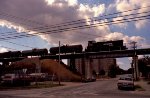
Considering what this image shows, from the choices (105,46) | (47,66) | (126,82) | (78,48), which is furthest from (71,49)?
(126,82)

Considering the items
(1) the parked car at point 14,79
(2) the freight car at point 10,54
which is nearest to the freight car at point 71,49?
(2) the freight car at point 10,54

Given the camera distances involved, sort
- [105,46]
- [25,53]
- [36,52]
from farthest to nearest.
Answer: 1. [25,53]
2. [36,52]
3. [105,46]

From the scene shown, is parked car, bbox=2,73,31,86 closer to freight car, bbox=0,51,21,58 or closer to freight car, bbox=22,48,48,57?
freight car, bbox=22,48,48,57

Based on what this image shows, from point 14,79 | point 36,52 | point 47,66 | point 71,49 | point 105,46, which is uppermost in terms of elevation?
point 105,46

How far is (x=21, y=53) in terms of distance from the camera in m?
97.3

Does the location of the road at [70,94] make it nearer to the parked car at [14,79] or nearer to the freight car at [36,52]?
the parked car at [14,79]

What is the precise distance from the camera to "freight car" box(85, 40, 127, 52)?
80.0 meters

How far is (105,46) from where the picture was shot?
82125 mm

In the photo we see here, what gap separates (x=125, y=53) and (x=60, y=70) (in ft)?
63.3

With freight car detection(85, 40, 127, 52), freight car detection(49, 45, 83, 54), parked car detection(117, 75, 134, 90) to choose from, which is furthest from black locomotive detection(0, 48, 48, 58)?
parked car detection(117, 75, 134, 90)

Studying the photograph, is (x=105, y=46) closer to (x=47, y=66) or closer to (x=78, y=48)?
(x=78, y=48)

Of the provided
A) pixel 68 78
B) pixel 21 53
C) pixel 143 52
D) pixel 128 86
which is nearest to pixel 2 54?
pixel 21 53

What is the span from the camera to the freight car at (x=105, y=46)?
8000 cm

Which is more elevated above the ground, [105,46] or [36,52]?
[105,46]
